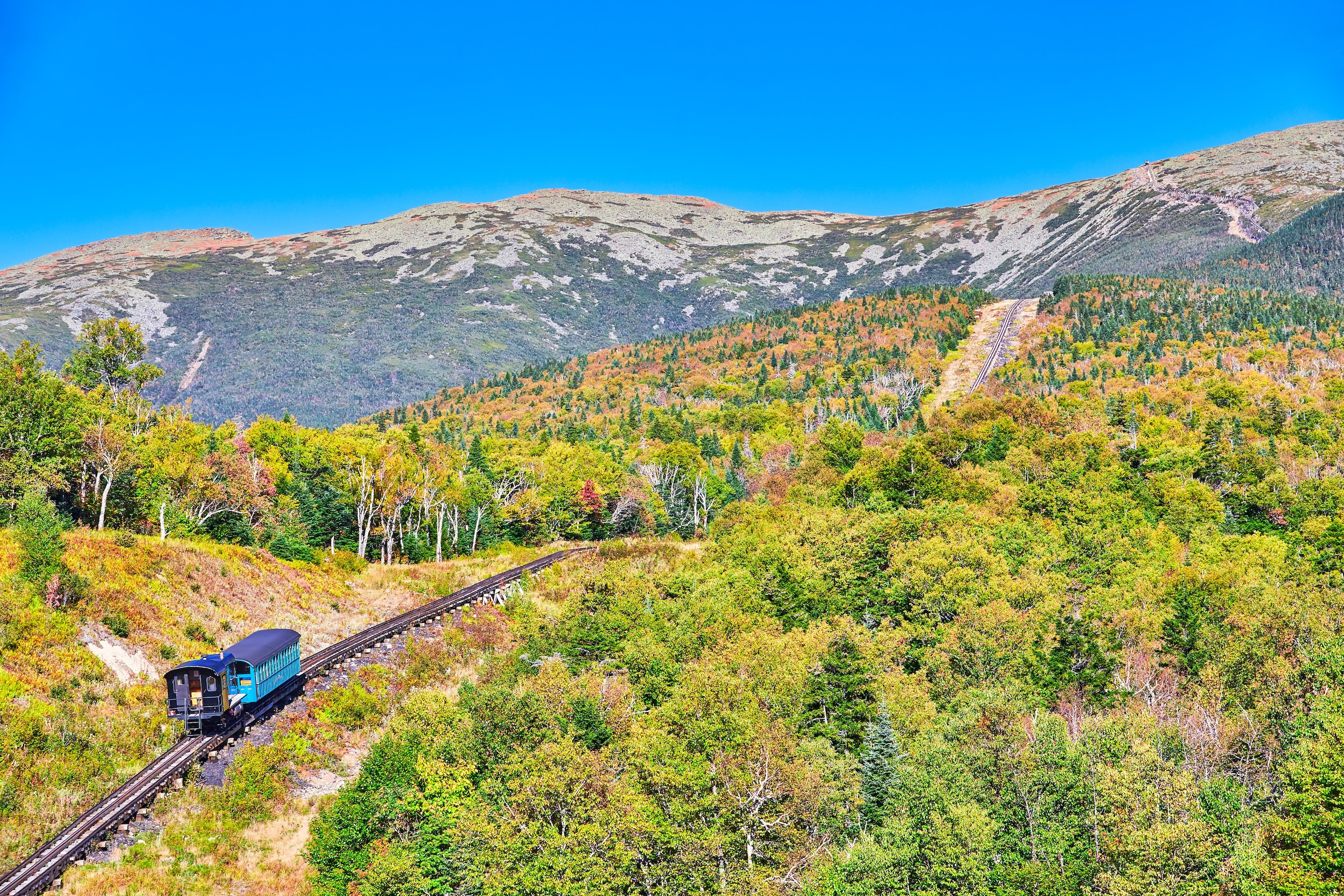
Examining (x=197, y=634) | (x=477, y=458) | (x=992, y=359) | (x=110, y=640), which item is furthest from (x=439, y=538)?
(x=992, y=359)

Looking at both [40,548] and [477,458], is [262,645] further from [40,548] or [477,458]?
[477,458]

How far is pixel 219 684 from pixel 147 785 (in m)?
5.39

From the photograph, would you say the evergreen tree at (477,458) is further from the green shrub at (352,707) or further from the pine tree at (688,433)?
the green shrub at (352,707)

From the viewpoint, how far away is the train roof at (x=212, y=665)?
36719 mm

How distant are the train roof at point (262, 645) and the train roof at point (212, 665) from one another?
0.34 m

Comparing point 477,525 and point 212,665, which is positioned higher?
point 212,665

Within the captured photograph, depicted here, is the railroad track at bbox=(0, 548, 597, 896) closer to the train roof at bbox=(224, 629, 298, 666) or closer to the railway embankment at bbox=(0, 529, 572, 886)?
the railway embankment at bbox=(0, 529, 572, 886)

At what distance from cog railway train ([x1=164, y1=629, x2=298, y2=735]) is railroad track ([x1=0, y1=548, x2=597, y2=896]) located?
82 cm

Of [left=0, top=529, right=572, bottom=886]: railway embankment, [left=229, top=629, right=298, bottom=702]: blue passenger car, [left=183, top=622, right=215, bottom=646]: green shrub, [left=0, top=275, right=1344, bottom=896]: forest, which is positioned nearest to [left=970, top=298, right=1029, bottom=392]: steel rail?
[left=0, top=275, right=1344, bottom=896]: forest

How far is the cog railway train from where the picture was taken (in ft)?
121

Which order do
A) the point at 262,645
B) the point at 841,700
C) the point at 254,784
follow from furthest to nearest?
1. the point at 841,700
2. the point at 262,645
3. the point at 254,784

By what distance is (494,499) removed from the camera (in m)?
98.1

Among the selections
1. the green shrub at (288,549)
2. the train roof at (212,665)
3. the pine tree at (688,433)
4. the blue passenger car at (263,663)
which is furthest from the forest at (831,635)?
the pine tree at (688,433)

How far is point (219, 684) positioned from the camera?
37344 millimetres
